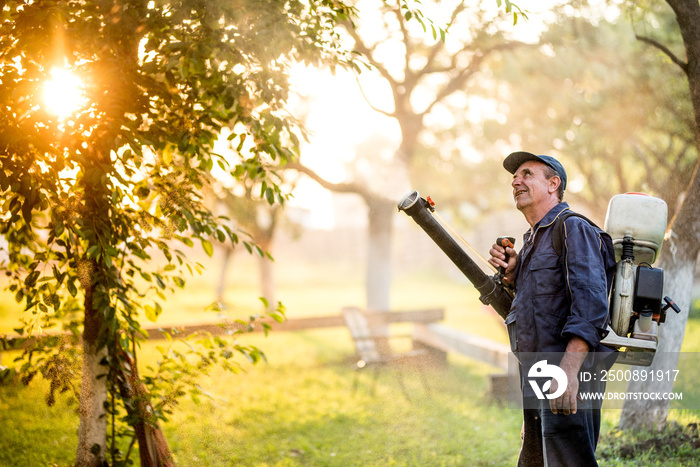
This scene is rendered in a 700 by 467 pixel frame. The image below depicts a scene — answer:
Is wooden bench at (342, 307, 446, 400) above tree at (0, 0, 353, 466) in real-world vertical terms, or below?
below

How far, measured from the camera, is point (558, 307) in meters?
2.72

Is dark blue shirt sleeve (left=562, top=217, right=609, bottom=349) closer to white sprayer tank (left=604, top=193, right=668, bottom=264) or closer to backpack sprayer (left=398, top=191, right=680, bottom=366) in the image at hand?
backpack sprayer (left=398, top=191, right=680, bottom=366)

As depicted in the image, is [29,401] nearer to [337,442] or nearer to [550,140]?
[337,442]

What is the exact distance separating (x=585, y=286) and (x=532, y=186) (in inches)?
25.3

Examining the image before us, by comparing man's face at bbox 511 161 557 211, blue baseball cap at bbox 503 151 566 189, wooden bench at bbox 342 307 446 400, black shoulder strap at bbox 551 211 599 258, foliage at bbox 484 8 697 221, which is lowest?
wooden bench at bbox 342 307 446 400

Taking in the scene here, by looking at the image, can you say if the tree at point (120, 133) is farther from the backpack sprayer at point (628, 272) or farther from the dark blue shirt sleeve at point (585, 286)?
the dark blue shirt sleeve at point (585, 286)

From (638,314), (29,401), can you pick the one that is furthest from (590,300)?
(29,401)

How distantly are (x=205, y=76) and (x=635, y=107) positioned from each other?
1183 centimetres

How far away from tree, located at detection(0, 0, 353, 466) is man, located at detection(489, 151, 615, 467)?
1.39 m

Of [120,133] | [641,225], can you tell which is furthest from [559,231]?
[120,133]

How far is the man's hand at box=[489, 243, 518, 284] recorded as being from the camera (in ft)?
10.4

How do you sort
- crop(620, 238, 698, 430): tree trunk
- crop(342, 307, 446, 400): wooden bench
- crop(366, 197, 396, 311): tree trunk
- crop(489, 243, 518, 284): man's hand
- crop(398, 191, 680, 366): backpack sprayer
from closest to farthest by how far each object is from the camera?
crop(398, 191, 680, 366): backpack sprayer → crop(489, 243, 518, 284): man's hand → crop(620, 238, 698, 430): tree trunk → crop(342, 307, 446, 400): wooden bench → crop(366, 197, 396, 311): tree trunk

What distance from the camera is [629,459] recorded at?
4.44 m

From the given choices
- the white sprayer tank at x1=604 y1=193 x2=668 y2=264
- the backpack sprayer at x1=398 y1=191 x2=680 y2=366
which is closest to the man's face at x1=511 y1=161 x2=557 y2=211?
the backpack sprayer at x1=398 y1=191 x2=680 y2=366
